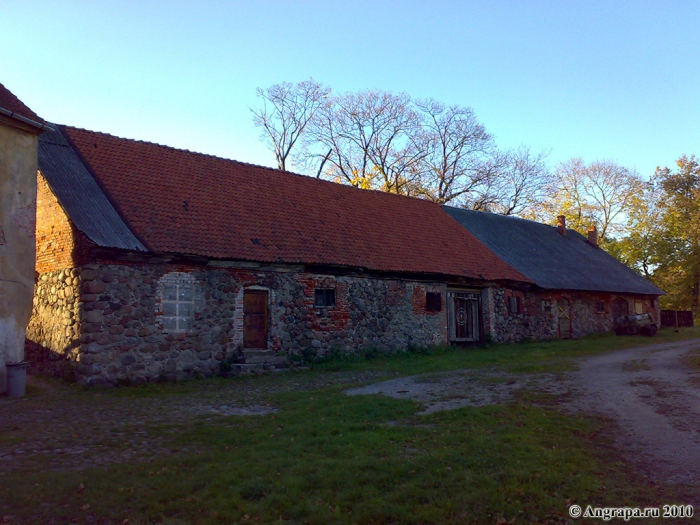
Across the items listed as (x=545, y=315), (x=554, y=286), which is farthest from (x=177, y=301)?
(x=554, y=286)

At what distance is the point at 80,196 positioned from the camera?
546 inches

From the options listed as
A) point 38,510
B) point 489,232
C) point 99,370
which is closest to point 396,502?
point 38,510

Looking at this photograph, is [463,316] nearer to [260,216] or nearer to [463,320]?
[463,320]

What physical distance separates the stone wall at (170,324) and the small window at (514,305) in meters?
6.36

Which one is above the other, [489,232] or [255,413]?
[489,232]

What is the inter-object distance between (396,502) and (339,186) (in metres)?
17.7

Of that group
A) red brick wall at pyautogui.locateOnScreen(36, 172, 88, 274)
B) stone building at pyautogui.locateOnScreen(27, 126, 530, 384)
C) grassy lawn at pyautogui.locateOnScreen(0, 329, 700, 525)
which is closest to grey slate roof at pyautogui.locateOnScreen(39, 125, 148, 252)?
stone building at pyautogui.locateOnScreen(27, 126, 530, 384)

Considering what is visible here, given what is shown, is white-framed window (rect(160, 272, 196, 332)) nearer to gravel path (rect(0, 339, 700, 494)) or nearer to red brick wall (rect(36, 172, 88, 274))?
gravel path (rect(0, 339, 700, 494))

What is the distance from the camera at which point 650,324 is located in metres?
26.5

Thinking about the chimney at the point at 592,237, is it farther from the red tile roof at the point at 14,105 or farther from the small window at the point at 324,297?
the red tile roof at the point at 14,105

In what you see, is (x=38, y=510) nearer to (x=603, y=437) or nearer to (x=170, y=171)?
(x=603, y=437)

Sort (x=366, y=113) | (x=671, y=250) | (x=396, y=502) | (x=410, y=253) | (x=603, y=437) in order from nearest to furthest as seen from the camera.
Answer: (x=396, y=502), (x=603, y=437), (x=410, y=253), (x=366, y=113), (x=671, y=250)

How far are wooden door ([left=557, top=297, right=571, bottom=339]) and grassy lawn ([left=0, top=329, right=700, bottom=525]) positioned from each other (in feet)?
55.1

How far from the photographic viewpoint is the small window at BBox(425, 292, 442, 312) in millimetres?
19641
